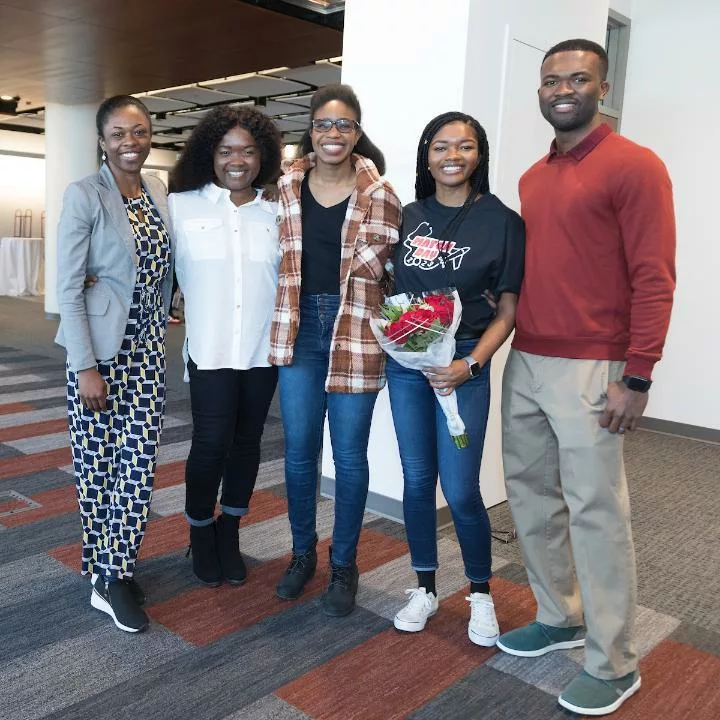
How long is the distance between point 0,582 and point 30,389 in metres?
3.69

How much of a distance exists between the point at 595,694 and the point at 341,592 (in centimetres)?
90

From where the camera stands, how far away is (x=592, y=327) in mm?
2047

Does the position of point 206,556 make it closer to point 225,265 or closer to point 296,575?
point 296,575

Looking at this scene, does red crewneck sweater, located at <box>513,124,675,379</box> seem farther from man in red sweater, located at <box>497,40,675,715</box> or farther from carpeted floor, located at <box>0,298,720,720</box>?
carpeted floor, located at <box>0,298,720,720</box>

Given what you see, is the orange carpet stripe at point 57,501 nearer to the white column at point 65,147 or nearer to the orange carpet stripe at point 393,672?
the orange carpet stripe at point 393,672

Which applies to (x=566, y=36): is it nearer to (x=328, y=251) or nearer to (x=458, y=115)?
(x=458, y=115)

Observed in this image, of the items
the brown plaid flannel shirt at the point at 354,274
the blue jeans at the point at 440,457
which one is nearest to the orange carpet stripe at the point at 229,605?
the blue jeans at the point at 440,457

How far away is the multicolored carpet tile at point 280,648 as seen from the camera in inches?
83.6

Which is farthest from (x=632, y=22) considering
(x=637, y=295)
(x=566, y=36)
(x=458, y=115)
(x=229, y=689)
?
(x=229, y=689)

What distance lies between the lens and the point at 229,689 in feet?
7.13

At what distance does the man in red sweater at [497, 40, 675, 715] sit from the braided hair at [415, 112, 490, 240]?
0.44 ft

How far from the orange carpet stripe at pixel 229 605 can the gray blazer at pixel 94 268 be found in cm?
94

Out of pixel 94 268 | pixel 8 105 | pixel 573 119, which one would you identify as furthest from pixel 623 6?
pixel 8 105

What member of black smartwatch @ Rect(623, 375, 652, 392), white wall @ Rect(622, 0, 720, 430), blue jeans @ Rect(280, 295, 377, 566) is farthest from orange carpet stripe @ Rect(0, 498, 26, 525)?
white wall @ Rect(622, 0, 720, 430)
